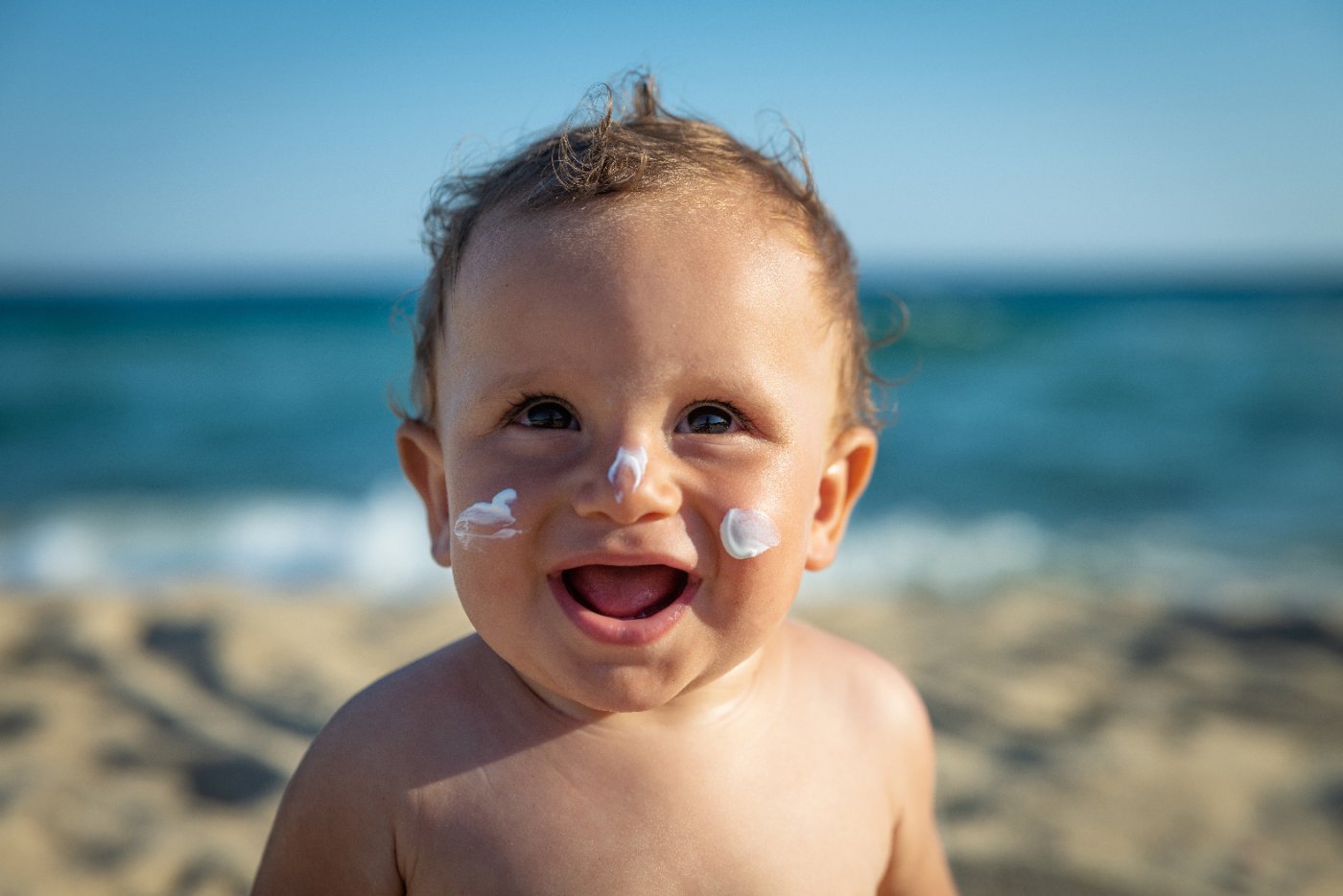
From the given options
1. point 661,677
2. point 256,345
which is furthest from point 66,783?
point 256,345

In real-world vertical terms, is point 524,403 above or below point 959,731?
above

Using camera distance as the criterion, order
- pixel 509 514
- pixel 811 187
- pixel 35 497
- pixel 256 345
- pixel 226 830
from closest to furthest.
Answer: pixel 509 514, pixel 811 187, pixel 226 830, pixel 35 497, pixel 256 345

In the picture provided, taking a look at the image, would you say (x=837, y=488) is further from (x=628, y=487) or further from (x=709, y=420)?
(x=628, y=487)

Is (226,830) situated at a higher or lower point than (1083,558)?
higher

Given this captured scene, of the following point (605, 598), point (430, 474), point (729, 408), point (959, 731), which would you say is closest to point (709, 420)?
point (729, 408)

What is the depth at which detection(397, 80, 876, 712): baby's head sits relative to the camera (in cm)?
134

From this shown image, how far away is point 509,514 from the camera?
4.46 feet

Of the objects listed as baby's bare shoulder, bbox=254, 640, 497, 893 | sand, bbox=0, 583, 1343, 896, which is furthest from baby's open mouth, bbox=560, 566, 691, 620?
sand, bbox=0, 583, 1343, 896

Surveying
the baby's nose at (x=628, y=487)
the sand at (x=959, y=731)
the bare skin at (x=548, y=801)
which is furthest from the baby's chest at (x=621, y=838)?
the sand at (x=959, y=731)

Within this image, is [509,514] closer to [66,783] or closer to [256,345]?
[66,783]

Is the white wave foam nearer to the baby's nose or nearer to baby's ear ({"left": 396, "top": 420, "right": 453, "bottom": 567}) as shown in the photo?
baby's ear ({"left": 396, "top": 420, "right": 453, "bottom": 567})

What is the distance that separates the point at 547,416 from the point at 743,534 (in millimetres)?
296

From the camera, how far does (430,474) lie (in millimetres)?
1694

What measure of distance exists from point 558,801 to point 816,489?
559 millimetres
